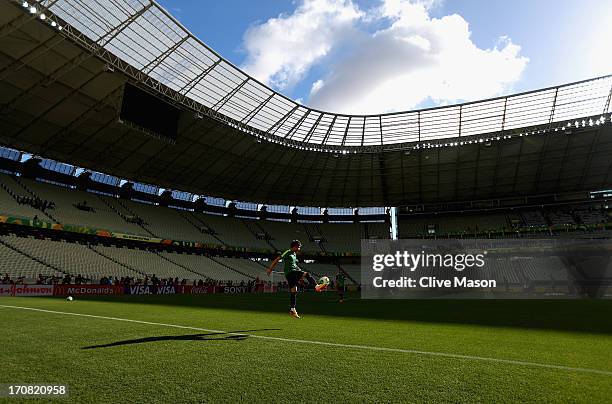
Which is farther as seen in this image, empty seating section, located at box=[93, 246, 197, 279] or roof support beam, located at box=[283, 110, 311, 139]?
roof support beam, located at box=[283, 110, 311, 139]

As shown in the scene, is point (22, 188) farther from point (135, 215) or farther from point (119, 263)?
point (119, 263)

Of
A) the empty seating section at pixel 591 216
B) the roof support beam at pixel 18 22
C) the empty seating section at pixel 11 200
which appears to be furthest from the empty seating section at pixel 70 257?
the empty seating section at pixel 591 216

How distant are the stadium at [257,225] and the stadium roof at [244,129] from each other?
22cm

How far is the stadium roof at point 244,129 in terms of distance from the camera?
28.0 m

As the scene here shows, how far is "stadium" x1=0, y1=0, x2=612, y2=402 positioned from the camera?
454 centimetres

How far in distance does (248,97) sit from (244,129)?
3.40 metres

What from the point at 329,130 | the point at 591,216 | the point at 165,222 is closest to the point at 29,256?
the point at 165,222

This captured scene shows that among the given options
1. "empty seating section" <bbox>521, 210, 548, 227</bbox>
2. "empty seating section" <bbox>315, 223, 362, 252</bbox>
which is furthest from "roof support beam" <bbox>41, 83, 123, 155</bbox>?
"empty seating section" <bbox>521, 210, 548, 227</bbox>

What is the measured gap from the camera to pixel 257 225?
63000 mm

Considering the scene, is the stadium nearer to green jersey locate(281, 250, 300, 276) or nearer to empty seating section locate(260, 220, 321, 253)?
empty seating section locate(260, 220, 321, 253)

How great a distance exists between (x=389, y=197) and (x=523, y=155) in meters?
20.1

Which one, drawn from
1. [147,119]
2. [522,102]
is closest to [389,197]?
[522,102]

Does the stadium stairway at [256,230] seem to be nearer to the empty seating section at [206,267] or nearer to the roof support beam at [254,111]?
the empty seating section at [206,267]
